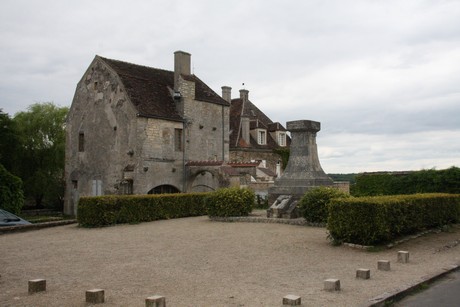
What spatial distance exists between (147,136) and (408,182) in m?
13.8

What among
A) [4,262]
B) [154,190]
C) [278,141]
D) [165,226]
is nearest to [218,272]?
[4,262]

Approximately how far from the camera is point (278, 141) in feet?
124

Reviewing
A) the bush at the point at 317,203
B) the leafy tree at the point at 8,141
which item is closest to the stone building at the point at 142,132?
the leafy tree at the point at 8,141

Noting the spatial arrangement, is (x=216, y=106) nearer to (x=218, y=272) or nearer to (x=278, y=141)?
(x=278, y=141)

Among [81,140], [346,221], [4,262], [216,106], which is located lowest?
[4,262]

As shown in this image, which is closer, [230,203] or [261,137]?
[230,203]

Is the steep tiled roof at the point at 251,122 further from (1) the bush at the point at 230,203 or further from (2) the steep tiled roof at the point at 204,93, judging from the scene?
(1) the bush at the point at 230,203

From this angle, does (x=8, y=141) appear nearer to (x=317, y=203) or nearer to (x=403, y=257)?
(x=317, y=203)

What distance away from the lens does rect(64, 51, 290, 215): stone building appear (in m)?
26.1

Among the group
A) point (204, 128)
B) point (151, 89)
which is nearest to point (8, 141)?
point (151, 89)

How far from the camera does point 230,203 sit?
17.1 meters

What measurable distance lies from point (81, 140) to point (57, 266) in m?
21.7

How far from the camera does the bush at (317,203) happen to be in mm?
14227

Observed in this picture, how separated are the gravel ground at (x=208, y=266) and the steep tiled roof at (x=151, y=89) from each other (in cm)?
1331
